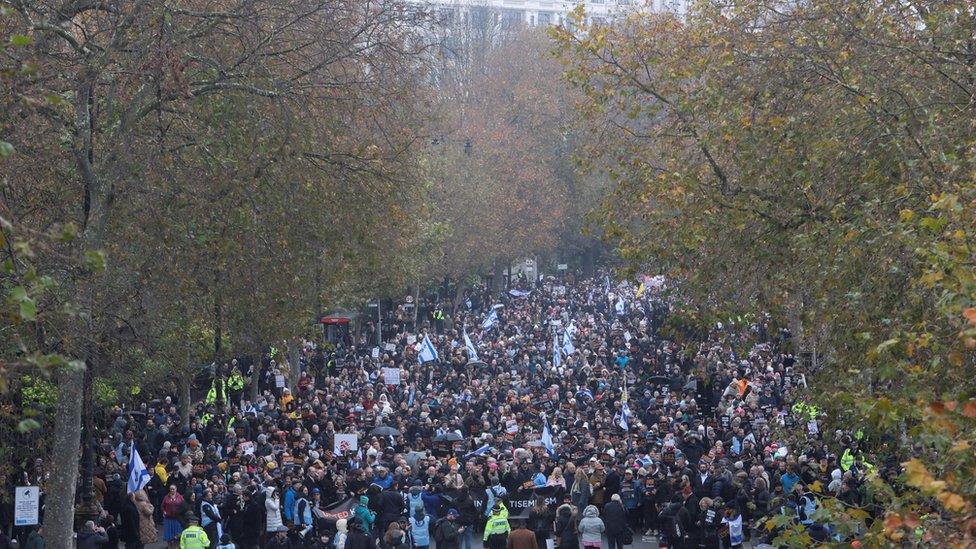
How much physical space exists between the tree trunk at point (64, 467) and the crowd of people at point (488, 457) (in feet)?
4.27

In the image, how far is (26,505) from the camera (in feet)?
51.0

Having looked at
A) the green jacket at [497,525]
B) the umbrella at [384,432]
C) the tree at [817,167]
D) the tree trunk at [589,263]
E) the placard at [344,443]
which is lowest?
the green jacket at [497,525]

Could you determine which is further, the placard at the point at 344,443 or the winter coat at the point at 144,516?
the placard at the point at 344,443

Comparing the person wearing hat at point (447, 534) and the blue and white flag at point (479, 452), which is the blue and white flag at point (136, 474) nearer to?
the person wearing hat at point (447, 534)

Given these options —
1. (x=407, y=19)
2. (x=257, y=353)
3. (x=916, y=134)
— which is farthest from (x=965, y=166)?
(x=257, y=353)

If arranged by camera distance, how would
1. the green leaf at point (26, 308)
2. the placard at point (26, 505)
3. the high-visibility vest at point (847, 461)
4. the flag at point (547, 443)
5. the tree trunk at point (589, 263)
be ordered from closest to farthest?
the green leaf at point (26, 308), the placard at point (26, 505), the high-visibility vest at point (847, 461), the flag at point (547, 443), the tree trunk at point (589, 263)

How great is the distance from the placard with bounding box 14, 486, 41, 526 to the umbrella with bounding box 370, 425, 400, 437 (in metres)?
8.59

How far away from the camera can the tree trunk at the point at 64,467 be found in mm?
14000

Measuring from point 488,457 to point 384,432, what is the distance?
4297 mm

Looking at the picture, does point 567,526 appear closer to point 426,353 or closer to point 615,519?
point 615,519

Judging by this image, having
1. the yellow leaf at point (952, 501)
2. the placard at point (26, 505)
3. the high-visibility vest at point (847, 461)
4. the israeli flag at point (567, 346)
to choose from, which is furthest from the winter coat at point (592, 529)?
the israeli flag at point (567, 346)

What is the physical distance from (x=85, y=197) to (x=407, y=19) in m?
4.56

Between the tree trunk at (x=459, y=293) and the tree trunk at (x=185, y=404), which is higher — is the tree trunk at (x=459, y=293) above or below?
above

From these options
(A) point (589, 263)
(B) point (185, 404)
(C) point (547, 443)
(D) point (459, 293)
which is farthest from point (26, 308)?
(A) point (589, 263)
